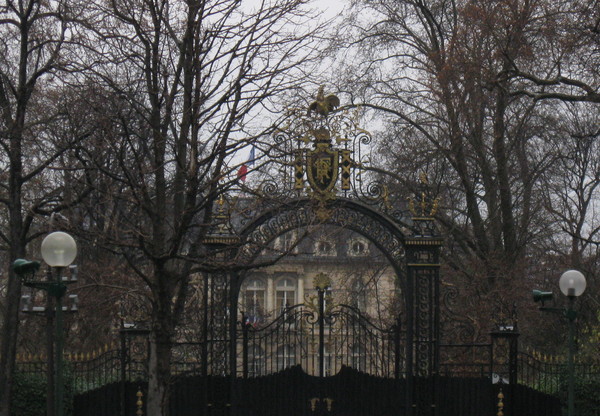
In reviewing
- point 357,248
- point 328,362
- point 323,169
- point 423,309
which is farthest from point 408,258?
point 357,248

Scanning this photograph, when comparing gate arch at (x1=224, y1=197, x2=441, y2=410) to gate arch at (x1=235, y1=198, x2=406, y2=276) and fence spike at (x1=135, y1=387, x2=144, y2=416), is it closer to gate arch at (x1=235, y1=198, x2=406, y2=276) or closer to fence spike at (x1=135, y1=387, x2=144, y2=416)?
gate arch at (x1=235, y1=198, x2=406, y2=276)

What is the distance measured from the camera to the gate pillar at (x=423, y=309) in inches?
666

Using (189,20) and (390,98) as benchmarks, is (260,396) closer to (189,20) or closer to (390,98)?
(189,20)

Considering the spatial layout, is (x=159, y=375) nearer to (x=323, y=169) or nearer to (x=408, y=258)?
A: (x=323, y=169)

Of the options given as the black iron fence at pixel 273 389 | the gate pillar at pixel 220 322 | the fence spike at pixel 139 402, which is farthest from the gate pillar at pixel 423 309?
the fence spike at pixel 139 402

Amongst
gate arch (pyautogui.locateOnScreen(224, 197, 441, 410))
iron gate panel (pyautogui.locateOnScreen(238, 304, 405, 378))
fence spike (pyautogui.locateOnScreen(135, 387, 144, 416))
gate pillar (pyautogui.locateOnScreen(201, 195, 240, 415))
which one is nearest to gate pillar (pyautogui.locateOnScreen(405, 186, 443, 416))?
gate arch (pyautogui.locateOnScreen(224, 197, 441, 410))

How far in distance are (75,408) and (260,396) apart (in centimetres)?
339

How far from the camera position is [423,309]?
17344mm

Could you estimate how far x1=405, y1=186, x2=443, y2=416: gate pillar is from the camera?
16.9m

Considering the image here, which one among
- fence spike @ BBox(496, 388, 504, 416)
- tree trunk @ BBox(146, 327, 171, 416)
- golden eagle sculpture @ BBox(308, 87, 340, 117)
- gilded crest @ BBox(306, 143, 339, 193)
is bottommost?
fence spike @ BBox(496, 388, 504, 416)

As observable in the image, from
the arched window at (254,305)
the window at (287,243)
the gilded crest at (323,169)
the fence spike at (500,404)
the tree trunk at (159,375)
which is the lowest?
Answer: the fence spike at (500,404)

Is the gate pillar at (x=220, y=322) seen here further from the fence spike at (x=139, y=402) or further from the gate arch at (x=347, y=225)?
the fence spike at (x=139, y=402)

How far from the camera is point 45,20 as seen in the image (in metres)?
18.2

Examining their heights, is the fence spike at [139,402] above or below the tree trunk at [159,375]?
below
